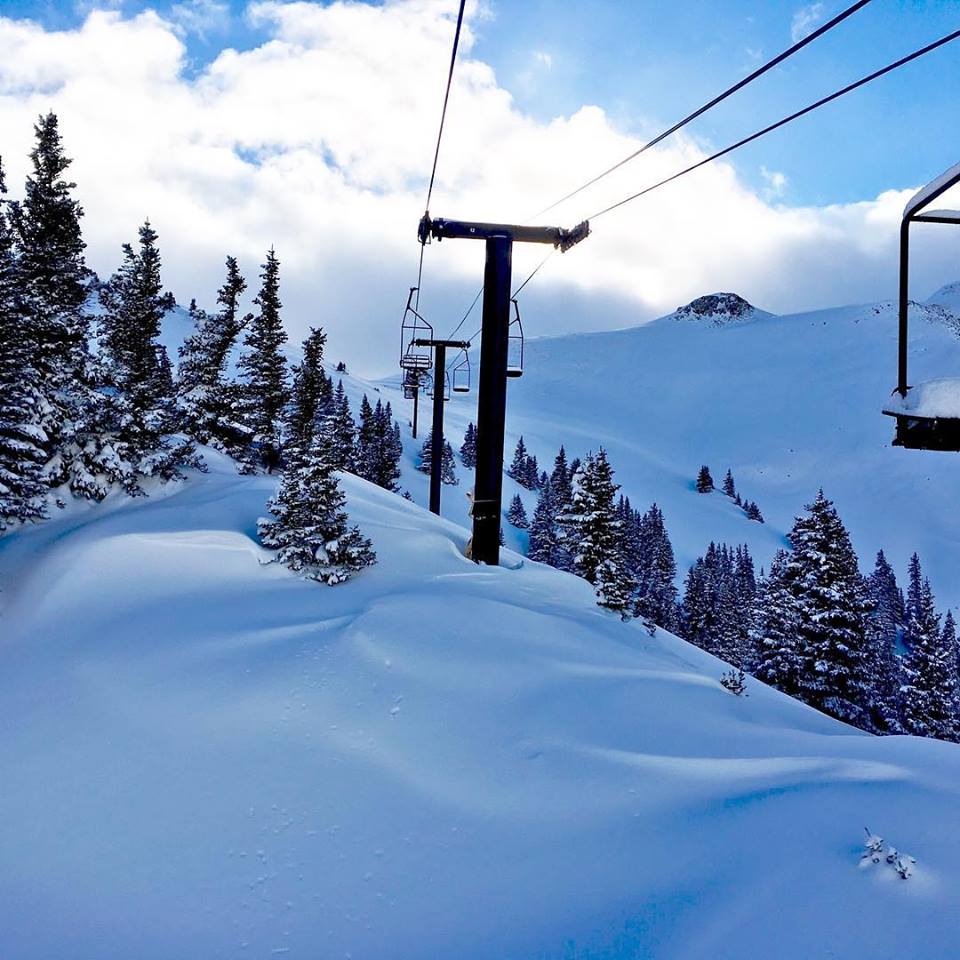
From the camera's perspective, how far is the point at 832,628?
2064 cm

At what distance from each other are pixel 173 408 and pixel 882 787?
73.4 ft

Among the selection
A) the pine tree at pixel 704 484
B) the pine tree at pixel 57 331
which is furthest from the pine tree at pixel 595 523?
the pine tree at pixel 704 484

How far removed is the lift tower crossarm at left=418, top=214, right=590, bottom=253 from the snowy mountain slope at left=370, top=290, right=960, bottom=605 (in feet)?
181

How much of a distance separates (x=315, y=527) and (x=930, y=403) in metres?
9.29

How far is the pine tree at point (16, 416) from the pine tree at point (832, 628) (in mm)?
24808

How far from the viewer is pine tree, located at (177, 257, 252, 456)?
21.4 m

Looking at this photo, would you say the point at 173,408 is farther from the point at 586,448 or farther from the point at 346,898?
the point at 586,448

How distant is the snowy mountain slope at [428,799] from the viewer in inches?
145

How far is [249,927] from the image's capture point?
149 inches

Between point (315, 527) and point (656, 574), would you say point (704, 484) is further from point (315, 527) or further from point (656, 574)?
point (315, 527)

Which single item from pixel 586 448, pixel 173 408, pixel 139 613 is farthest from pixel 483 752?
pixel 586 448

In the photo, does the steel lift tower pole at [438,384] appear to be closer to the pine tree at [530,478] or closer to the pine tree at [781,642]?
the pine tree at [781,642]

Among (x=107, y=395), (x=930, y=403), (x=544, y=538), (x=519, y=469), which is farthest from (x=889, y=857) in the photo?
(x=519, y=469)

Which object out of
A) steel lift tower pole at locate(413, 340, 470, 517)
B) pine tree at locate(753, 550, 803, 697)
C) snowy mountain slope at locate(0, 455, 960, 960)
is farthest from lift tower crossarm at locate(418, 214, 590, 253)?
pine tree at locate(753, 550, 803, 697)
